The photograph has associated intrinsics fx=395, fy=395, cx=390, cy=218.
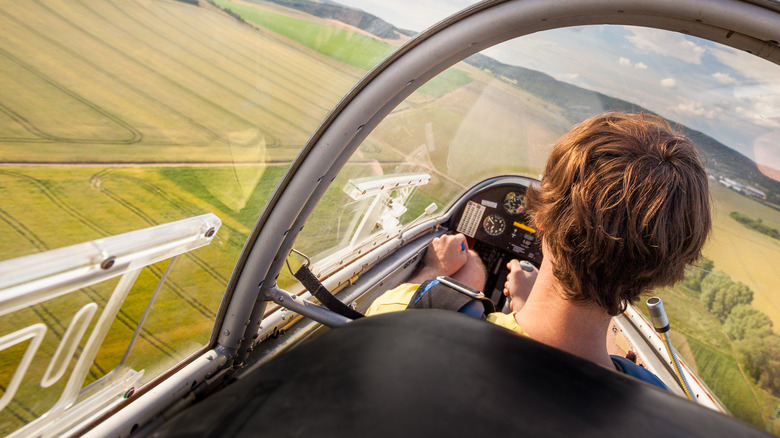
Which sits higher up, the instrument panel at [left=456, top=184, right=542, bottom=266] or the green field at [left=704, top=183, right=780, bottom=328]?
the green field at [left=704, top=183, right=780, bottom=328]

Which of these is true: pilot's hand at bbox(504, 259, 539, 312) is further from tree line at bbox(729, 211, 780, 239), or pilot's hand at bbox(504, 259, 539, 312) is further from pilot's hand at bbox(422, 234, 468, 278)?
tree line at bbox(729, 211, 780, 239)

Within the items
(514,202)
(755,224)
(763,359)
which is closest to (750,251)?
(755,224)

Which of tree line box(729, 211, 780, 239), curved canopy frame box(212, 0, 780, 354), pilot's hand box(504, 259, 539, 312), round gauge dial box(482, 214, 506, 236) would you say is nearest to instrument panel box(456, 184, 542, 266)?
round gauge dial box(482, 214, 506, 236)

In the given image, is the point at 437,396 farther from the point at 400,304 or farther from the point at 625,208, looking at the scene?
the point at 400,304

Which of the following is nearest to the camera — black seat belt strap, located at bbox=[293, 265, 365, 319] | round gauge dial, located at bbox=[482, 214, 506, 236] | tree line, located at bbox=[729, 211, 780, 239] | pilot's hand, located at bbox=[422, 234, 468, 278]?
black seat belt strap, located at bbox=[293, 265, 365, 319]

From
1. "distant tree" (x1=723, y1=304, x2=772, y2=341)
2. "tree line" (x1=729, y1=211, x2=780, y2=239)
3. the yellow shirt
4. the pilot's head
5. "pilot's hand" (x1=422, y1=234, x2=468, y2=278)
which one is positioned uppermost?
"tree line" (x1=729, y1=211, x2=780, y2=239)

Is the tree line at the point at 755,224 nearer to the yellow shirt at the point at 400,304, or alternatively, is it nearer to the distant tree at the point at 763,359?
the distant tree at the point at 763,359

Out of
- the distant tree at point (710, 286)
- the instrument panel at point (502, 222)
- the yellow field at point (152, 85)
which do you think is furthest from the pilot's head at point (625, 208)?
the instrument panel at point (502, 222)
